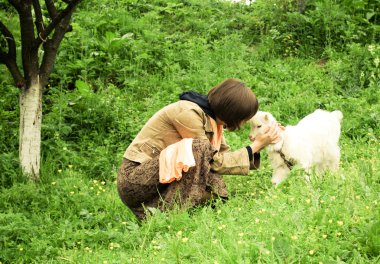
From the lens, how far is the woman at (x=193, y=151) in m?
4.97

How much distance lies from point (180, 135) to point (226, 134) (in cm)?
279

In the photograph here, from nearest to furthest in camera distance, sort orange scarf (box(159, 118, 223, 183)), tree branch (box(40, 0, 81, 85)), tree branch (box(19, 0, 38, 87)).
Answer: orange scarf (box(159, 118, 223, 183)) → tree branch (box(19, 0, 38, 87)) → tree branch (box(40, 0, 81, 85))

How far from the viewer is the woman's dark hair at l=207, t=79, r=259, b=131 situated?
494cm

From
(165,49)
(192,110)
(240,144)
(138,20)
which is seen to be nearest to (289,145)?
(192,110)

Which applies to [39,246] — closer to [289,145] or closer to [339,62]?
[289,145]

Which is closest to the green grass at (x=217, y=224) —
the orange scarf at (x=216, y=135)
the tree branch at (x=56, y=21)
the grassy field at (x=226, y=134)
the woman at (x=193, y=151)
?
the grassy field at (x=226, y=134)

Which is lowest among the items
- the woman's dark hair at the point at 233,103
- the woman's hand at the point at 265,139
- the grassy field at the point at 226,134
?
the grassy field at the point at 226,134

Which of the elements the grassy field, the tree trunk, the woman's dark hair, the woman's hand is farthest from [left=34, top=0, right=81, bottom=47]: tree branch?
the woman's hand

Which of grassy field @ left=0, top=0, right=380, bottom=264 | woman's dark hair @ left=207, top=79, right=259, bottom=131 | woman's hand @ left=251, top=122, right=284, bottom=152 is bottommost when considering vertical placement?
grassy field @ left=0, top=0, right=380, bottom=264

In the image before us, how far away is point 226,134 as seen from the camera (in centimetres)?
793

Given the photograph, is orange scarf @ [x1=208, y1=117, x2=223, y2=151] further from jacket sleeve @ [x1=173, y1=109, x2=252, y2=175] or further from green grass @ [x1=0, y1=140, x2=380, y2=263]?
green grass @ [x1=0, y1=140, x2=380, y2=263]

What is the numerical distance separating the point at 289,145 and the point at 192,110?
1181 millimetres

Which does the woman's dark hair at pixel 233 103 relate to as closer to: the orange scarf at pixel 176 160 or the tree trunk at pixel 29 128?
the orange scarf at pixel 176 160

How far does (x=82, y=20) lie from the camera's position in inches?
422
